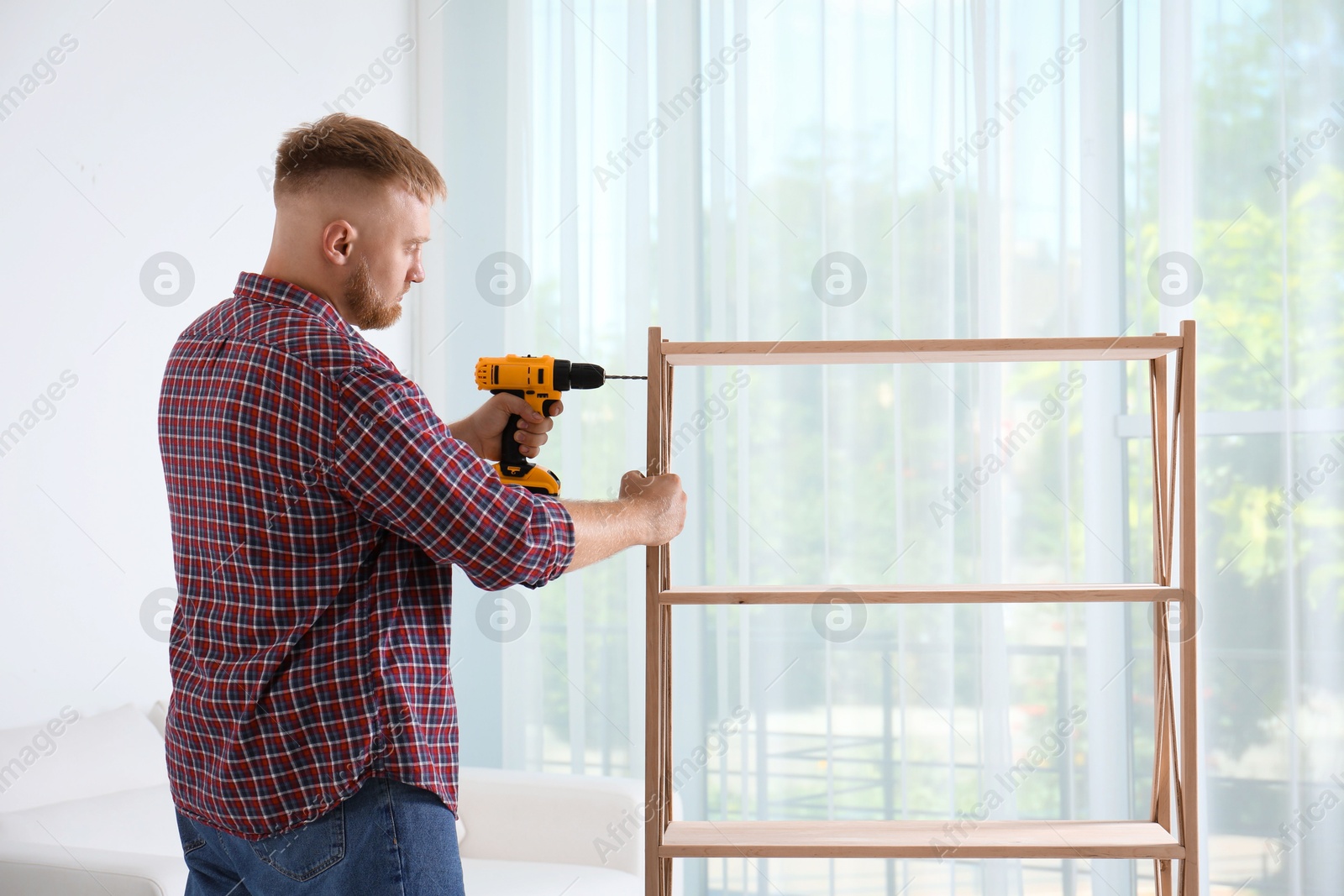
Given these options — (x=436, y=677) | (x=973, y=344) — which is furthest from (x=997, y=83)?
(x=436, y=677)

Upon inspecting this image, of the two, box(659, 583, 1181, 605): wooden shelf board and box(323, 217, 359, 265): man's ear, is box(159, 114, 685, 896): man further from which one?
box(659, 583, 1181, 605): wooden shelf board

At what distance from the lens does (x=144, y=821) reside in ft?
6.37

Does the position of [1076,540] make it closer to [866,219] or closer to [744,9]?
[866,219]

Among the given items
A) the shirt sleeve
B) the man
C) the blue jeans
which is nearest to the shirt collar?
the man

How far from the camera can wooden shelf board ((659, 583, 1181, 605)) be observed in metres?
1.64

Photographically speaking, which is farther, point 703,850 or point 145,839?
point 145,839

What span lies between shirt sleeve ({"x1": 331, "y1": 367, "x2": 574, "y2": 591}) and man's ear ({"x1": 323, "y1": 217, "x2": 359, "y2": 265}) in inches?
7.4

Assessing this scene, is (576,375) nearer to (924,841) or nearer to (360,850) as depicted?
(360,850)

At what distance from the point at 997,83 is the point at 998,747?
5.70 ft

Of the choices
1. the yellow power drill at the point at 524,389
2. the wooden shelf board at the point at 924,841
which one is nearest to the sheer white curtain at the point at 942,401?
the wooden shelf board at the point at 924,841

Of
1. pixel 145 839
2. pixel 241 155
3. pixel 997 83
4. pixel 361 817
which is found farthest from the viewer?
pixel 997 83

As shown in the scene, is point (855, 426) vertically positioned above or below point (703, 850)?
above

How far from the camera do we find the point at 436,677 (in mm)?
1210

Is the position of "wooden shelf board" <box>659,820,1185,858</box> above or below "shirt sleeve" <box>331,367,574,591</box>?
below
